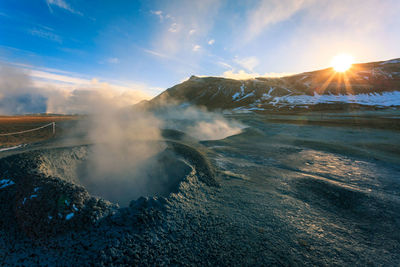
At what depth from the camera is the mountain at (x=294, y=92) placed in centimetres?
6681

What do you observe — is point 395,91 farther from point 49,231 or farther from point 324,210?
point 49,231

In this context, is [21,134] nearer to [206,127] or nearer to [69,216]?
[206,127]

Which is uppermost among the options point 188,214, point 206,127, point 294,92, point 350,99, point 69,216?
point 294,92

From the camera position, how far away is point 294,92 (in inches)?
3398

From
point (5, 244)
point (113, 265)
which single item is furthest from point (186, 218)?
point (5, 244)

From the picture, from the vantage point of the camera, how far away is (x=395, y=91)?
70.9 m

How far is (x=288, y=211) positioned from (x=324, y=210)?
0.99 metres

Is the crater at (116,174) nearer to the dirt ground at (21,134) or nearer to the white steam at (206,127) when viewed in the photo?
the white steam at (206,127)

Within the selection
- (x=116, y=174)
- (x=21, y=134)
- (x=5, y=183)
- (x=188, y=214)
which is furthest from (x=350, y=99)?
(x=21, y=134)

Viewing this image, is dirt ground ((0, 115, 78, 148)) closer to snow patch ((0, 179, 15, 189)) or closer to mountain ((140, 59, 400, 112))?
snow patch ((0, 179, 15, 189))

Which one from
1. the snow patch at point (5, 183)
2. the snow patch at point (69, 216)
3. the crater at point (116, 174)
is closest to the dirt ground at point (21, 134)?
the crater at point (116, 174)

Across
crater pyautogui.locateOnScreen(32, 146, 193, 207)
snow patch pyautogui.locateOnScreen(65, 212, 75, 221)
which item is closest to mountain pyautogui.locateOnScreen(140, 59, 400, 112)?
crater pyautogui.locateOnScreen(32, 146, 193, 207)

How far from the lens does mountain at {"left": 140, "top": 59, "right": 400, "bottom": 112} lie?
66.8 m

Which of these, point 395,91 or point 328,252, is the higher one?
point 395,91
